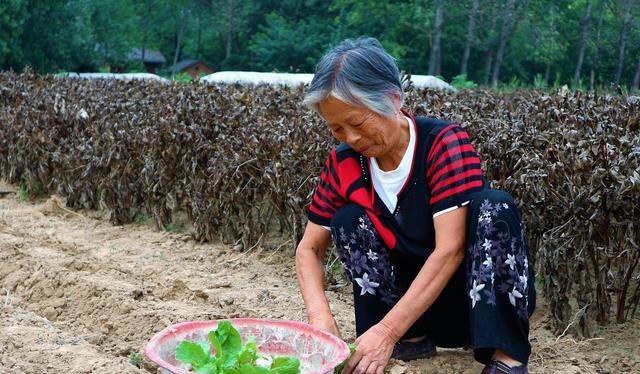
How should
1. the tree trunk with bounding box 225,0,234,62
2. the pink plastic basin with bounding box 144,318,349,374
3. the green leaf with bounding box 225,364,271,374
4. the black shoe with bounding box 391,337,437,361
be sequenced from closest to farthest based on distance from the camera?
the green leaf with bounding box 225,364,271,374, the pink plastic basin with bounding box 144,318,349,374, the black shoe with bounding box 391,337,437,361, the tree trunk with bounding box 225,0,234,62

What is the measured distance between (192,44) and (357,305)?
60.7 metres

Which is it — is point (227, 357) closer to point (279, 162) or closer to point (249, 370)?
point (249, 370)

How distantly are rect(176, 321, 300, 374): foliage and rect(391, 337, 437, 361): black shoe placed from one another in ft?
2.69

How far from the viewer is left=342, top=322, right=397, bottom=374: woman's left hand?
2908 mm

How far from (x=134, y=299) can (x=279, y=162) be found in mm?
1383

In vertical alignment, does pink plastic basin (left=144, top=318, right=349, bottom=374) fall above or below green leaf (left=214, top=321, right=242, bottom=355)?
below

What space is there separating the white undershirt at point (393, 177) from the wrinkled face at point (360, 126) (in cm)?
11

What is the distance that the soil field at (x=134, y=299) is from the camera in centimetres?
370

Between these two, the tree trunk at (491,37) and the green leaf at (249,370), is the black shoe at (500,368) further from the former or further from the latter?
the tree trunk at (491,37)

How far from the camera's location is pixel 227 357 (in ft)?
8.73

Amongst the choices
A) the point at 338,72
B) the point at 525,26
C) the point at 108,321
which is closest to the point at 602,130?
the point at 338,72

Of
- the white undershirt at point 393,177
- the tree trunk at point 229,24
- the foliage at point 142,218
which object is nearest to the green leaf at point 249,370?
the white undershirt at point 393,177

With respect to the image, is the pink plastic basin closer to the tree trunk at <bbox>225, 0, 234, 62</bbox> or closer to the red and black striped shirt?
the red and black striped shirt

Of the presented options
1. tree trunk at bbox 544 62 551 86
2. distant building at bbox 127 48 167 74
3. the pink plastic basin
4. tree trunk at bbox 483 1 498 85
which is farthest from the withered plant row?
distant building at bbox 127 48 167 74
